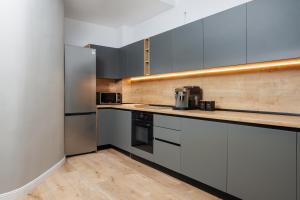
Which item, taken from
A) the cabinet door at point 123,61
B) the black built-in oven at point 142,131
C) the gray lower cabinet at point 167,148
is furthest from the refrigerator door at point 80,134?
the gray lower cabinet at point 167,148

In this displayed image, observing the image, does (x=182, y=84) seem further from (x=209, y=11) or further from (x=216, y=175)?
(x=216, y=175)

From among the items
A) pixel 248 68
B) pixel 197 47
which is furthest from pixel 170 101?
pixel 248 68

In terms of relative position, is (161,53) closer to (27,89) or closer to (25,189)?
(27,89)

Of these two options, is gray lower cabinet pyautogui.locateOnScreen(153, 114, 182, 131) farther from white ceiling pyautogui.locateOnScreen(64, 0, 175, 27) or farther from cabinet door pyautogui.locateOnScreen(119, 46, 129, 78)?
white ceiling pyautogui.locateOnScreen(64, 0, 175, 27)

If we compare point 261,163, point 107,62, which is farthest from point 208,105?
point 107,62

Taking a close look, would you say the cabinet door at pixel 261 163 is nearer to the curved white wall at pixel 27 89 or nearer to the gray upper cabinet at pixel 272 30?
the gray upper cabinet at pixel 272 30

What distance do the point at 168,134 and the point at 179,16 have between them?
6.70ft

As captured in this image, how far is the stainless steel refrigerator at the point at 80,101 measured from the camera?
10.6 ft

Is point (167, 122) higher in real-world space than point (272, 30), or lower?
lower

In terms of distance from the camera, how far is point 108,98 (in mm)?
4039

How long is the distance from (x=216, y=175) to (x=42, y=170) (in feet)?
6.78

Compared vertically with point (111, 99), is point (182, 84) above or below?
above

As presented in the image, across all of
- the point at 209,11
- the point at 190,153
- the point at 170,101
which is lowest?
the point at 190,153

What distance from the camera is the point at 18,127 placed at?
2037 millimetres
